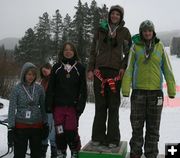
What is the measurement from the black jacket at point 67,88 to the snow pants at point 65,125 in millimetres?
81

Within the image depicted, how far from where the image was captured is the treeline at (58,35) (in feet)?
118

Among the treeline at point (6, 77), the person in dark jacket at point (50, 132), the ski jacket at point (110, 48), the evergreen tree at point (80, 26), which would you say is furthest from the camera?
the evergreen tree at point (80, 26)

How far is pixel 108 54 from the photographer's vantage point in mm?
5086

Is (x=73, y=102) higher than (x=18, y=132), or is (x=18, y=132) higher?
(x=73, y=102)

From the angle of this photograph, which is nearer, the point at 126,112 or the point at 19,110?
the point at 19,110

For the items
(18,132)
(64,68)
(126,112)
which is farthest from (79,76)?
(126,112)

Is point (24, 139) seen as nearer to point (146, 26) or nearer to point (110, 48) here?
point (110, 48)

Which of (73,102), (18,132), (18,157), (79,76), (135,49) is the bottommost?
(18,157)

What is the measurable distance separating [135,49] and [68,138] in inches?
59.7

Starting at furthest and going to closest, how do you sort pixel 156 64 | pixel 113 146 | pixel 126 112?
pixel 126 112 < pixel 113 146 < pixel 156 64

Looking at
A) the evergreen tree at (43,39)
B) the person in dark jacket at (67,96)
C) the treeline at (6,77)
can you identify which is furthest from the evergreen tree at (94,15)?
the person in dark jacket at (67,96)

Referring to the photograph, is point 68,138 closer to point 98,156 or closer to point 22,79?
point 98,156

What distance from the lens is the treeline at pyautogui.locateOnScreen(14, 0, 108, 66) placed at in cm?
3597

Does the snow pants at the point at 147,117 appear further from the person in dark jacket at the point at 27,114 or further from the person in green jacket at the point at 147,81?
the person in dark jacket at the point at 27,114
